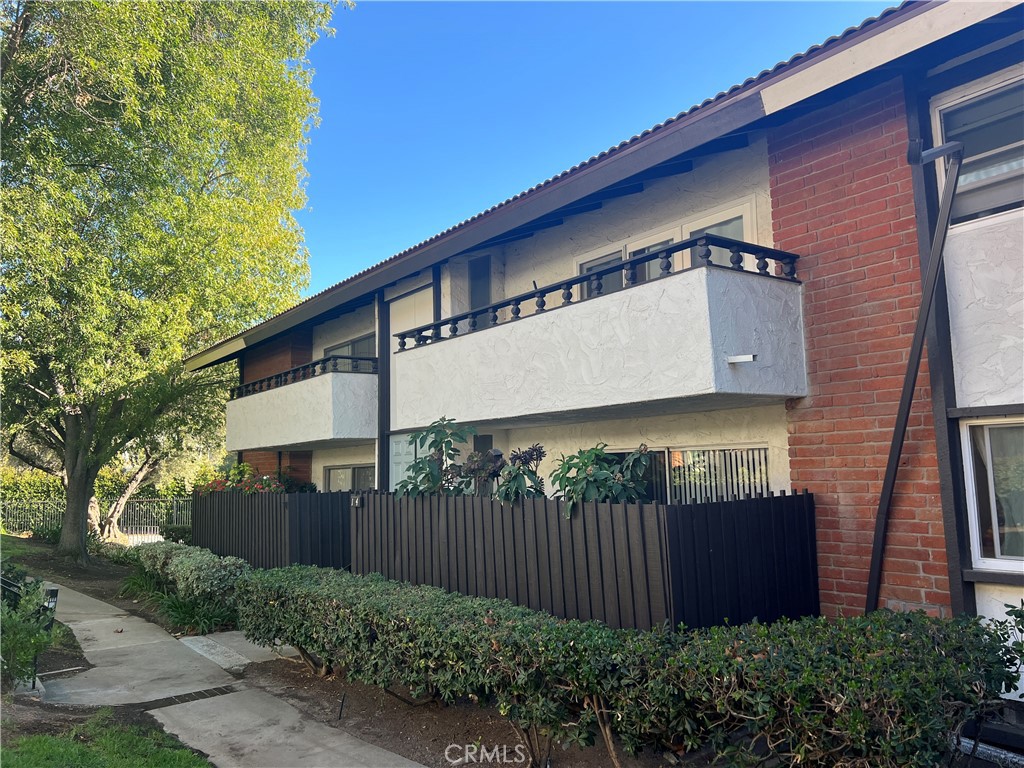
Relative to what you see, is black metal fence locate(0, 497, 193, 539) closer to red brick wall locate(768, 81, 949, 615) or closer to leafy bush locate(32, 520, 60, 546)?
leafy bush locate(32, 520, 60, 546)

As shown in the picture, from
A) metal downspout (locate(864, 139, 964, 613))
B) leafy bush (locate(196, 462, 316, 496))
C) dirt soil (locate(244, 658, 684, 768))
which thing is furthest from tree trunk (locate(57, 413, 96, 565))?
metal downspout (locate(864, 139, 964, 613))

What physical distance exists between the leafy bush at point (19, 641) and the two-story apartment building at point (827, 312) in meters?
5.09

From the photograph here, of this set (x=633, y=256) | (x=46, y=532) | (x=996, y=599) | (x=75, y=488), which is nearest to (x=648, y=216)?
(x=633, y=256)

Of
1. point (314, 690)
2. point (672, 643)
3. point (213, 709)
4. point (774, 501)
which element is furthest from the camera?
point (314, 690)

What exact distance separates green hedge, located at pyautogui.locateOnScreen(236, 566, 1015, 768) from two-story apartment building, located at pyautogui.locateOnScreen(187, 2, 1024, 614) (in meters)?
1.41

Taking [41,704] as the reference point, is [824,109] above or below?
above

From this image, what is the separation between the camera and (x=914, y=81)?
6.02 metres

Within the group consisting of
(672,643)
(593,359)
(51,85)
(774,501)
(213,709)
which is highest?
(51,85)

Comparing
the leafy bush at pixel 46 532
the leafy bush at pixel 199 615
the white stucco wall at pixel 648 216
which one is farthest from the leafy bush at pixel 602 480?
the leafy bush at pixel 46 532

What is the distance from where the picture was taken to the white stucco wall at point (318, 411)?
41.2ft

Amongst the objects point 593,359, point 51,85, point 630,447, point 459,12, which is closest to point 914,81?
point 593,359

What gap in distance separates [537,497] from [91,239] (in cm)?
1182

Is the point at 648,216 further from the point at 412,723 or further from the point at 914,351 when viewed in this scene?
the point at 412,723

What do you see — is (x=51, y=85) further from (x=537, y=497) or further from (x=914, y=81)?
(x=914, y=81)
